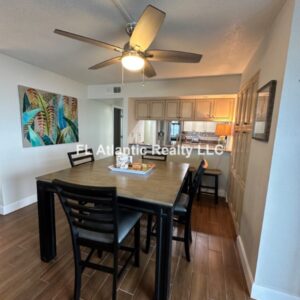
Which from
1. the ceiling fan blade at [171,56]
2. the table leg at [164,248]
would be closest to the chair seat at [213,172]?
the ceiling fan blade at [171,56]

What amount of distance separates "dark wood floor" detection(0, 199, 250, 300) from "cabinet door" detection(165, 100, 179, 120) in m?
2.44

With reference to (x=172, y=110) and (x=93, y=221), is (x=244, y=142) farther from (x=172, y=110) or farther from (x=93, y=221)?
(x=93, y=221)

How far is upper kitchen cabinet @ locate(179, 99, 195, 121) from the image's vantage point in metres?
3.80

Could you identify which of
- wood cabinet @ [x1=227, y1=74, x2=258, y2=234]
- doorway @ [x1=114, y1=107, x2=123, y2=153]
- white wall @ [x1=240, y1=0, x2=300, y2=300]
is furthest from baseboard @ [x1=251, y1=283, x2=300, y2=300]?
doorway @ [x1=114, y1=107, x2=123, y2=153]

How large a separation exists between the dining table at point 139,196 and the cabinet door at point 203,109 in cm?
174

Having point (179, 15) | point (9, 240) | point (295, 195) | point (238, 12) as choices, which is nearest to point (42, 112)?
point (9, 240)

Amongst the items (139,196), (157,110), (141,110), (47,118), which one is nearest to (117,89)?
(141,110)

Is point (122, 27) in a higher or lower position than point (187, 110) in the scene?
higher

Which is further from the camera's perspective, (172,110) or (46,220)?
(172,110)

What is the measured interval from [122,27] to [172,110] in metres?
2.37

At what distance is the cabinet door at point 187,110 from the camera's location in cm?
380

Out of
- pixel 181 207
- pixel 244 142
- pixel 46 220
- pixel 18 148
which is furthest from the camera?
pixel 18 148

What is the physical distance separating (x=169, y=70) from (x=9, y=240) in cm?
329

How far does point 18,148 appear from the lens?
2.84 meters
